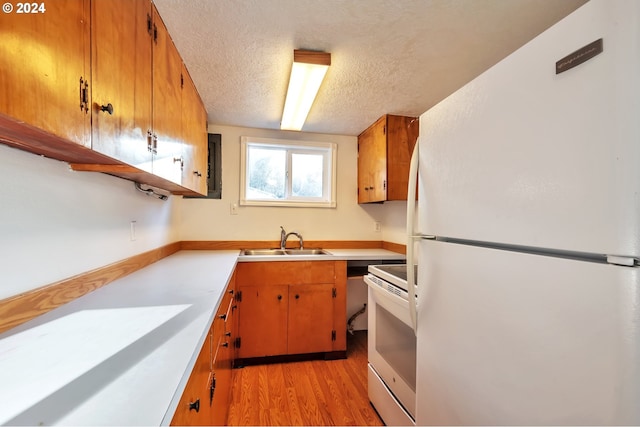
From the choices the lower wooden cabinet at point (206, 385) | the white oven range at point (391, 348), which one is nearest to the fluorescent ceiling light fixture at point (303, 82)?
the white oven range at point (391, 348)

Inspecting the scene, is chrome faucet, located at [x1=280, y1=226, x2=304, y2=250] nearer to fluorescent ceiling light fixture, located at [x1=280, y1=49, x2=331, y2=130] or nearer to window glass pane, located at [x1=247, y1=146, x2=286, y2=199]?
window glass pane, located at [x1=247, y1=146, x2=286, y2=199]

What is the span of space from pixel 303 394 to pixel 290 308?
0.62 metres

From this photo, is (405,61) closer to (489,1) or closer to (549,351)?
(489,1)

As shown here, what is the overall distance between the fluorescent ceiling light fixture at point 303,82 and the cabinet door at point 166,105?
2.09 feet

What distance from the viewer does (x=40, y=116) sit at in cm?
56

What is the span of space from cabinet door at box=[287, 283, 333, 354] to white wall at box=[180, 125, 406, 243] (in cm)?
69

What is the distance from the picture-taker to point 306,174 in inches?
113

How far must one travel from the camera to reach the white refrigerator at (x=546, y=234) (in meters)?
0.45

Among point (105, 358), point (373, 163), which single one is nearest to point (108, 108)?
point (105, 358)

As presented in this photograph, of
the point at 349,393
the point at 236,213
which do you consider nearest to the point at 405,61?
the point at 236,213

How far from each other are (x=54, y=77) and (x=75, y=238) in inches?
27.7

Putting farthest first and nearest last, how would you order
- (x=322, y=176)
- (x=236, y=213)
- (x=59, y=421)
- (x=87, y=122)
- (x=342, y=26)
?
(x=322, y=176)
(x=236, y=213)
(x=342, y=26)
(x=87, y=122)
(x=59, y=421)

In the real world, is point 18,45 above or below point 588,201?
above

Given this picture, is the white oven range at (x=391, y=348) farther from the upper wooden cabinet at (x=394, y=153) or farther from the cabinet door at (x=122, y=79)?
the cabinet door at (x=122, y=79)
